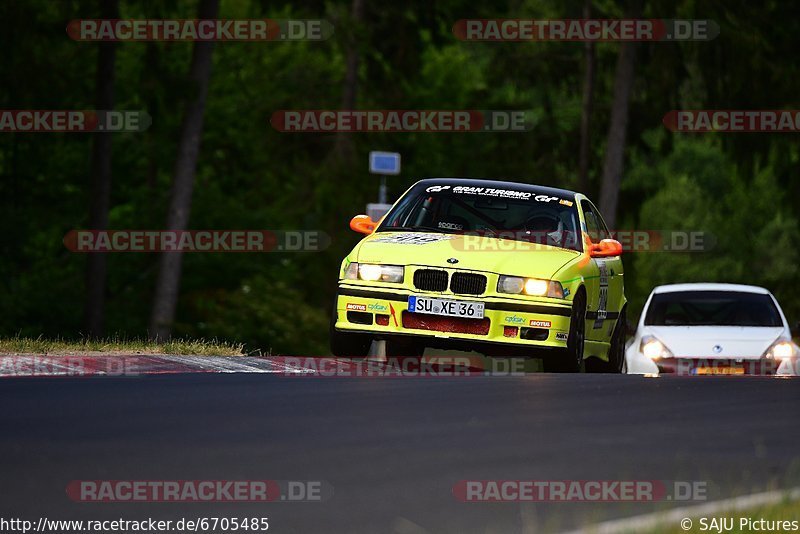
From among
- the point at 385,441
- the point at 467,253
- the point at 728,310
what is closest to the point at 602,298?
the point at 467,253

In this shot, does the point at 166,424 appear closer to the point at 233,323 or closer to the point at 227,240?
the point at 233,323

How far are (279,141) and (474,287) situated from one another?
33.4 m

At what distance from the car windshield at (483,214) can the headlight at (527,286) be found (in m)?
0.98

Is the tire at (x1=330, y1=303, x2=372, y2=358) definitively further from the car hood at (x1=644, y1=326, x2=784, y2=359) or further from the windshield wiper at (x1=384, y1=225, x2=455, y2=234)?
the car hood at (x1=644, y1=326, x2=784, y2=359)

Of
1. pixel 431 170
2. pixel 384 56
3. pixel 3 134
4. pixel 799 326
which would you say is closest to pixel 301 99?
pixel 384 56

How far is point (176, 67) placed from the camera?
4928 cm

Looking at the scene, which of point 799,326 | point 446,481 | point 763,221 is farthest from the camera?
point 763,221

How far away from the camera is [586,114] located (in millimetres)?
46750

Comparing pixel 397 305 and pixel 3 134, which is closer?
pixel 397 305

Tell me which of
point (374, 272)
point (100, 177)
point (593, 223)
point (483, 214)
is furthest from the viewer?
point (100, 177)

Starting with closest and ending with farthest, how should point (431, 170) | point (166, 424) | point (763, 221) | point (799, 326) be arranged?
point (166, 424) < point (799, 326) < point (431, 170) < point (763, 221)

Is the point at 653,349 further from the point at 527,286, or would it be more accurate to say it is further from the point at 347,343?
the point at 347,343

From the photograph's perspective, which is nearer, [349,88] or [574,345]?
[574,345]

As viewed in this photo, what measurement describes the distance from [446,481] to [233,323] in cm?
2914
